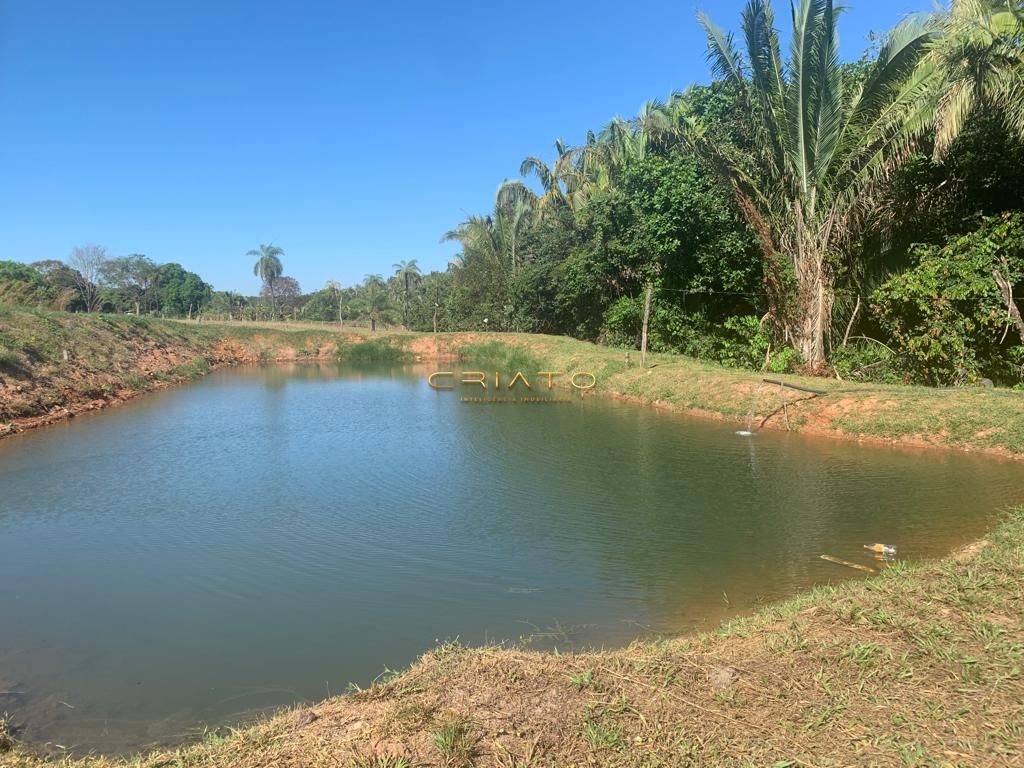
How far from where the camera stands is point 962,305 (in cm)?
1316

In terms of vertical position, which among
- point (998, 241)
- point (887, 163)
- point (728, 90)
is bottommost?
point (998, 241)

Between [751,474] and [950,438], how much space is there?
3.60 meters

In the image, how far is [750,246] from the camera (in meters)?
19.4

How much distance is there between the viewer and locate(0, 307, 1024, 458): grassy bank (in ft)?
36.3

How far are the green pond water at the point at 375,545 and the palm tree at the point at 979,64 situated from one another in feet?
20.0

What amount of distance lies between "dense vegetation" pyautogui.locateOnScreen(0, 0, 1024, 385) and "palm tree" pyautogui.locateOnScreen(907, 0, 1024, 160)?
33 mm

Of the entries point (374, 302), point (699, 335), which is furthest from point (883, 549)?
point (374, 302)

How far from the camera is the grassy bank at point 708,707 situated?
2773 mm

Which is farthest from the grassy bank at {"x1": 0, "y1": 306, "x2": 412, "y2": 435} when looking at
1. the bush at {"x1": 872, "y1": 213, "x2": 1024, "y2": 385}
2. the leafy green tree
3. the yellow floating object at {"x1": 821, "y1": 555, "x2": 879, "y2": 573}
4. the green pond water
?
the leafy green tree

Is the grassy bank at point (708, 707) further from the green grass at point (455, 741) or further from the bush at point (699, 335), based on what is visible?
Result: the bush at point (699, 335)

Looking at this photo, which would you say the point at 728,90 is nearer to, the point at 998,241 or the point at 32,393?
the point at 998,241

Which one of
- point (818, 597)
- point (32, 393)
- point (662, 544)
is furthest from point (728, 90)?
point (32, 393)

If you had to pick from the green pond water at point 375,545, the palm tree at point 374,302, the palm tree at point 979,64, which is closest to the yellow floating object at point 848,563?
the green pond water at point 375,545

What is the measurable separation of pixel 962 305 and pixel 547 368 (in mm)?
13050
